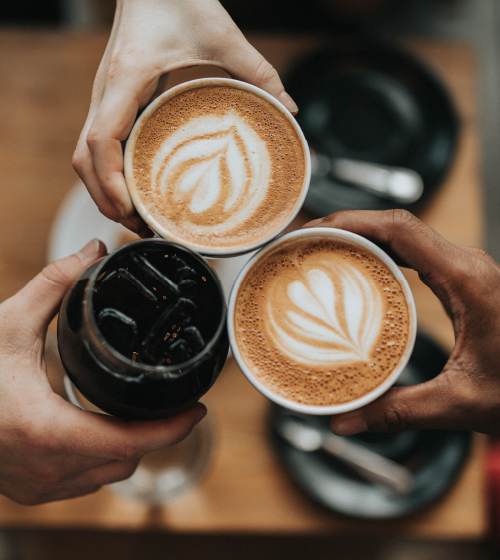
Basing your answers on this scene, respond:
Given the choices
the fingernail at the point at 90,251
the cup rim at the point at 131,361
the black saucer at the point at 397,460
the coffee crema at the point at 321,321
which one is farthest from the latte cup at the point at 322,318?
the black saucer at the point at 397,460

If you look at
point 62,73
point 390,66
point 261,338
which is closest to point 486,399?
point 261,338

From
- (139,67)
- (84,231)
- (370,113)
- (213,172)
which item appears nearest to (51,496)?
(84,231)

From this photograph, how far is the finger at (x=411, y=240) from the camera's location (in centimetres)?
69

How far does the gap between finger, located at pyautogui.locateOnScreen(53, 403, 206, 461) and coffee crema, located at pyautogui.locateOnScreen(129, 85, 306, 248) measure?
250mm

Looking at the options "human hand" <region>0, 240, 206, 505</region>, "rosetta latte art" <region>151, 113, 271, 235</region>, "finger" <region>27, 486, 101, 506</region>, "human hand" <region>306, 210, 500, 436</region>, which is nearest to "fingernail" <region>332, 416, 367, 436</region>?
"human hand" <region>306, 210, 500, 436</region>

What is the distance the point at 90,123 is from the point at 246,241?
0.89 feet

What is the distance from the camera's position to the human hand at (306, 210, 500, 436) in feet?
2.21

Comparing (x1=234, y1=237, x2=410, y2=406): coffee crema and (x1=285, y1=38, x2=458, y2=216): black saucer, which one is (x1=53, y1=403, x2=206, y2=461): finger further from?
(x1=285, y1=38, x2=458, y2=216): black saucer

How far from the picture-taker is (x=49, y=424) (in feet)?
2.07

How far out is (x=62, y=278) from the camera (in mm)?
689

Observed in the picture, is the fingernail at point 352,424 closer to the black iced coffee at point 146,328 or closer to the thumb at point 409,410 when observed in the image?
the thumb at point 409,410

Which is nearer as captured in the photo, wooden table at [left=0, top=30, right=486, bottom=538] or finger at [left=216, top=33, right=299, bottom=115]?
finger at [left=216, top=33, right=299, bottom=115]

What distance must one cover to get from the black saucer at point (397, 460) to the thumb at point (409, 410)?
0.29 metres

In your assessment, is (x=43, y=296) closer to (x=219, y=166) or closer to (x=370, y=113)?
(x=219, y=166)
